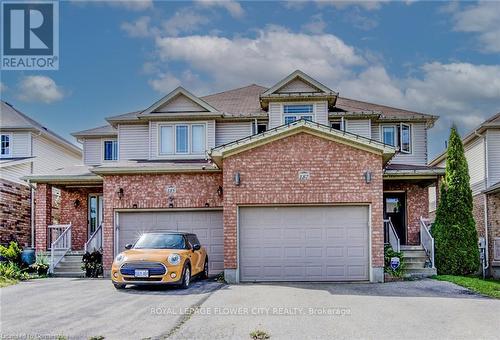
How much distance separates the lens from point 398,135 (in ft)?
71.0

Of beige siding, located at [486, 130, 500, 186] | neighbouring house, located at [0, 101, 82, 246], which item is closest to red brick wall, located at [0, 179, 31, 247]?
neighbouring house, located at [0, 101, 82, 246]

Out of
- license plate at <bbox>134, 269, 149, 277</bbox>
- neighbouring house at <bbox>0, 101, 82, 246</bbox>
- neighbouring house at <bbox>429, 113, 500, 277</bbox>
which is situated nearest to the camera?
Answer: license plate at <bbox>134, 269, 149, 277</bbox>

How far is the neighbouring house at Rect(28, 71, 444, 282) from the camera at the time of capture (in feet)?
50.7

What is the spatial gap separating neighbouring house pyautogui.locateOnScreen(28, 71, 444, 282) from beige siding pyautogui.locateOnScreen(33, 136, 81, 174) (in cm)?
466

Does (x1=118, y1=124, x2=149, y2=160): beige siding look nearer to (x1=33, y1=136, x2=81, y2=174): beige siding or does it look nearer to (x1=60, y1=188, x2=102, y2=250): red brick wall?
(x1=60, y1=188, x2=102, y2=250): red brick wall

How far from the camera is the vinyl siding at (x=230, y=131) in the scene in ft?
69.5

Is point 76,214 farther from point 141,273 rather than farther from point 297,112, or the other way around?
point 297,112

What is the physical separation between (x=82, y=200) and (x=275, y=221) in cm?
951

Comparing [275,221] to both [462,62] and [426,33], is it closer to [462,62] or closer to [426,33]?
[426,33]

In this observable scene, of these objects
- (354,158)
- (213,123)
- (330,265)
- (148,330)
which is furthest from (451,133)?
(148,330)

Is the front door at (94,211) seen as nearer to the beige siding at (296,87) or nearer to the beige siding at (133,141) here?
the beige siding at (133,141)

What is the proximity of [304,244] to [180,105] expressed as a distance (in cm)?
822

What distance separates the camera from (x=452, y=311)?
33.9 ft

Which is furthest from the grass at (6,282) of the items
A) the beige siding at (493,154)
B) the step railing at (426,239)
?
the beige siding at (493,154)
